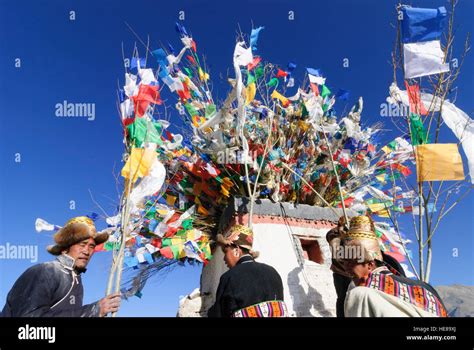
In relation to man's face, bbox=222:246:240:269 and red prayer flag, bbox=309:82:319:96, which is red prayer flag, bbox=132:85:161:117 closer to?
man's face, bbox=222:246:240:269

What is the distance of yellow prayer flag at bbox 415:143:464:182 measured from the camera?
4312 millimetres

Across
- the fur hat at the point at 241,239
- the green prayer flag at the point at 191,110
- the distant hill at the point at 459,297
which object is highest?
the green prayer flag at the point at 191,110

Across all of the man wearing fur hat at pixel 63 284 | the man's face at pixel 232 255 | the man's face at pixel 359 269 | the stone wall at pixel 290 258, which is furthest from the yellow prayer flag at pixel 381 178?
the man wearing fur hat at pixel 63 284

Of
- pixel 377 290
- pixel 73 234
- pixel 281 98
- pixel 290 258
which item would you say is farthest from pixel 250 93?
pixel 377 290

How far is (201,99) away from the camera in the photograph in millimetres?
8672

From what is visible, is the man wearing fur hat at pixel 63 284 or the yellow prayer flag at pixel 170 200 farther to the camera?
the yellow prayer flag at pixel 170 200

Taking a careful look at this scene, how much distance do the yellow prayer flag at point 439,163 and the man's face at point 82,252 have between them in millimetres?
3227

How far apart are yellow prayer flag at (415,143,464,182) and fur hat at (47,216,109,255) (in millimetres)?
3212

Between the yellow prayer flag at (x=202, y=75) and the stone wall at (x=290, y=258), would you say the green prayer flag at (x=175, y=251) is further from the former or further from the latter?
the yellow prayer flag at (x=202, y=75)

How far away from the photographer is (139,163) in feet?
14.6

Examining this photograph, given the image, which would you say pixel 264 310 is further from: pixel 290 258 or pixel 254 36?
pixel 254 36

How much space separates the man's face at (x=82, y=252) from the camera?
2977 mm

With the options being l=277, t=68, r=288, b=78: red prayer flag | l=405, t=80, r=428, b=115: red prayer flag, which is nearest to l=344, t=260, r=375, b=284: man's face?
l=405, t=80, r=428, b=115: red prayer flag
